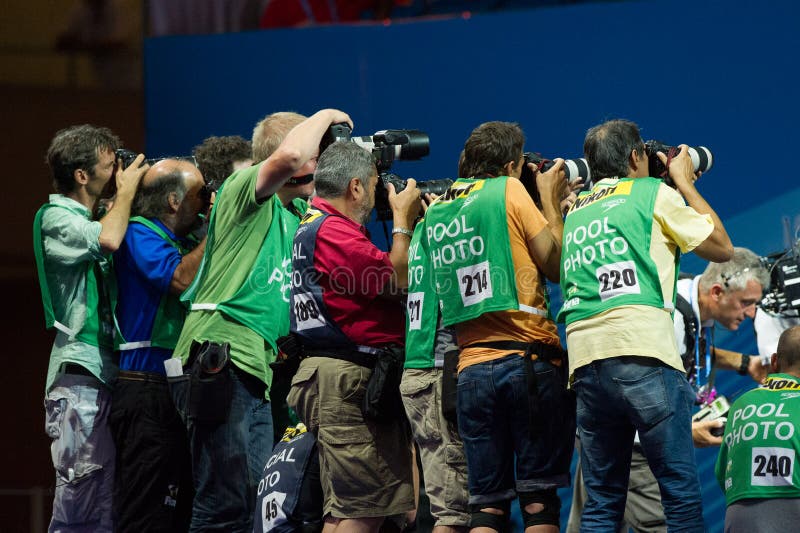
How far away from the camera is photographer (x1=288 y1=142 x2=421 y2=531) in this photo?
147 inches

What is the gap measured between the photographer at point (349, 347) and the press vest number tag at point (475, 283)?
23 centimetres

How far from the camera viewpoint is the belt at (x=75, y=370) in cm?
428

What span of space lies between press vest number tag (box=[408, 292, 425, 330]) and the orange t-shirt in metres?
0.29

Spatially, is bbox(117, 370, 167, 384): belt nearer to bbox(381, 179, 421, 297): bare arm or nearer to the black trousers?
the black trousers

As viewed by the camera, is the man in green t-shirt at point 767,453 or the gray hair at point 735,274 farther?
the gray hair at point 735,274

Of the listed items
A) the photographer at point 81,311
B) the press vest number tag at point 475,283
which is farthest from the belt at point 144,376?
the press vest number tag at point 475,283

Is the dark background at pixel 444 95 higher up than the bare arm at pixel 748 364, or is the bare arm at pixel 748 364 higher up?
the dark background at pixel 444 95

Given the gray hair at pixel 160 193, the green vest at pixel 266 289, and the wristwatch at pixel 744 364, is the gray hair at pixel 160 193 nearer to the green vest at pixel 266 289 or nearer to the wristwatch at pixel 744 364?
the green vest at pixel 266 289

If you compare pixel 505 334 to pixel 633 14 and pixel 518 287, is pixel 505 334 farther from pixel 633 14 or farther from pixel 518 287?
pixel 633 14

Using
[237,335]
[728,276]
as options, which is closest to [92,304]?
[237,335]

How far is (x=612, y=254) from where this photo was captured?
139 inches

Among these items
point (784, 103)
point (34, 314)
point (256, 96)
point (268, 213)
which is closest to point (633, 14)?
point (784, 103)

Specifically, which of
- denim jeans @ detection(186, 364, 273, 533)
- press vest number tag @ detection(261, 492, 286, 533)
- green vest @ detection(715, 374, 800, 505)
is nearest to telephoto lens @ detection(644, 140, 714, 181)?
green vest @ detection(715, 374, 800, 505)

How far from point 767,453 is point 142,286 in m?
2.28
